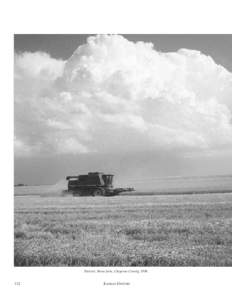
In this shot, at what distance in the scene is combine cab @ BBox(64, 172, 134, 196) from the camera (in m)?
26.0

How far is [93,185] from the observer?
86.2ft

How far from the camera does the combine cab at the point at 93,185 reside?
2597 cm

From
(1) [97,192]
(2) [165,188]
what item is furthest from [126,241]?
(2) [165,188]

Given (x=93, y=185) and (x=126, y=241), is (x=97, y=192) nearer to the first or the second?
(x=93, y=185)

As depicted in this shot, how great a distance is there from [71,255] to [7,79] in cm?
484

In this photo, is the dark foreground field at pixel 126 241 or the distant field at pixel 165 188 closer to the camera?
the dark foreground field at pixel 126 241

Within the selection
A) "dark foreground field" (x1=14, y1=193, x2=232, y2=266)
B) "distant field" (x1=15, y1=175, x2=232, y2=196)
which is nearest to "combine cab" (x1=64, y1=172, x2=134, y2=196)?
"distant field" (x1=15, y1=175, x2=232, y2=196)

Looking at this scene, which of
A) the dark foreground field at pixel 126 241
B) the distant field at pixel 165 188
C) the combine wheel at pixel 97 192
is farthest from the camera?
the distant field at pixel 165 188

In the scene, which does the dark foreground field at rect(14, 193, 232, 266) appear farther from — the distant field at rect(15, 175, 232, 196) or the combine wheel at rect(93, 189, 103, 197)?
the combine wheel at rect(93, 189, 103, 197)

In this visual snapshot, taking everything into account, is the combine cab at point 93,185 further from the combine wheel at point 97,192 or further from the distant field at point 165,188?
the distant field at point 165,188

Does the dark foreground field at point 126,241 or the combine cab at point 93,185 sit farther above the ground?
the combine cab at point 93,185

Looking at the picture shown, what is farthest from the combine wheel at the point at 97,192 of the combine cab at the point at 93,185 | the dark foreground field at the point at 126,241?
the dark foreground field at the point at 126,241
